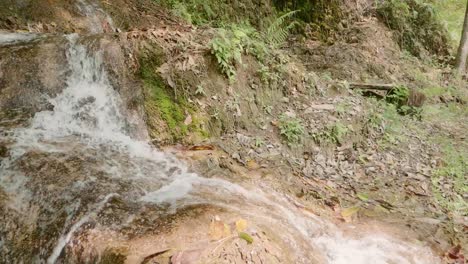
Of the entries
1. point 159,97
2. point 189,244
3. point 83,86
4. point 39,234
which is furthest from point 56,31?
point 189,244

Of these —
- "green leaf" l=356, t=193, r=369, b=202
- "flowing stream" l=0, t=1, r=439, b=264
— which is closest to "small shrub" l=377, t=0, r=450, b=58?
"green leaf" l=356, t=193, r=369, b=202

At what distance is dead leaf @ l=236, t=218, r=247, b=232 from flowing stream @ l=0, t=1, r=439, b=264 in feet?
0.75

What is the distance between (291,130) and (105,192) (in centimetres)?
276

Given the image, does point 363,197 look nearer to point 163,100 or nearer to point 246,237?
point 246,237

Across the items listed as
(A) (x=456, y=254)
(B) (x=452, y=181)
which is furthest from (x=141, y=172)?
(B) (x=452, y=181)

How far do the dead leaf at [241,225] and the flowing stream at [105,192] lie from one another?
0.23 m

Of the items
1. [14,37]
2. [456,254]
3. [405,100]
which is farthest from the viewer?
[405,100]

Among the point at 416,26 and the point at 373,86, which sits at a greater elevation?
the point at 416,26

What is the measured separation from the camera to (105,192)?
3617mm

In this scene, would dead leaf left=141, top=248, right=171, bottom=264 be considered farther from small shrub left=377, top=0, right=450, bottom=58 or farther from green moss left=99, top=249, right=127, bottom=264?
small shrub left=377, top=0, right=450, bottom=58

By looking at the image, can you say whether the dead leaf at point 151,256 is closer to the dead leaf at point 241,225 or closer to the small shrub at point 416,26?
the dead leaf at point 241,225

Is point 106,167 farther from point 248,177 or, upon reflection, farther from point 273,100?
point 273,100

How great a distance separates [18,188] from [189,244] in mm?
1937

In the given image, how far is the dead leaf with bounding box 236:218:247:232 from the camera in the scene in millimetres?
3041
